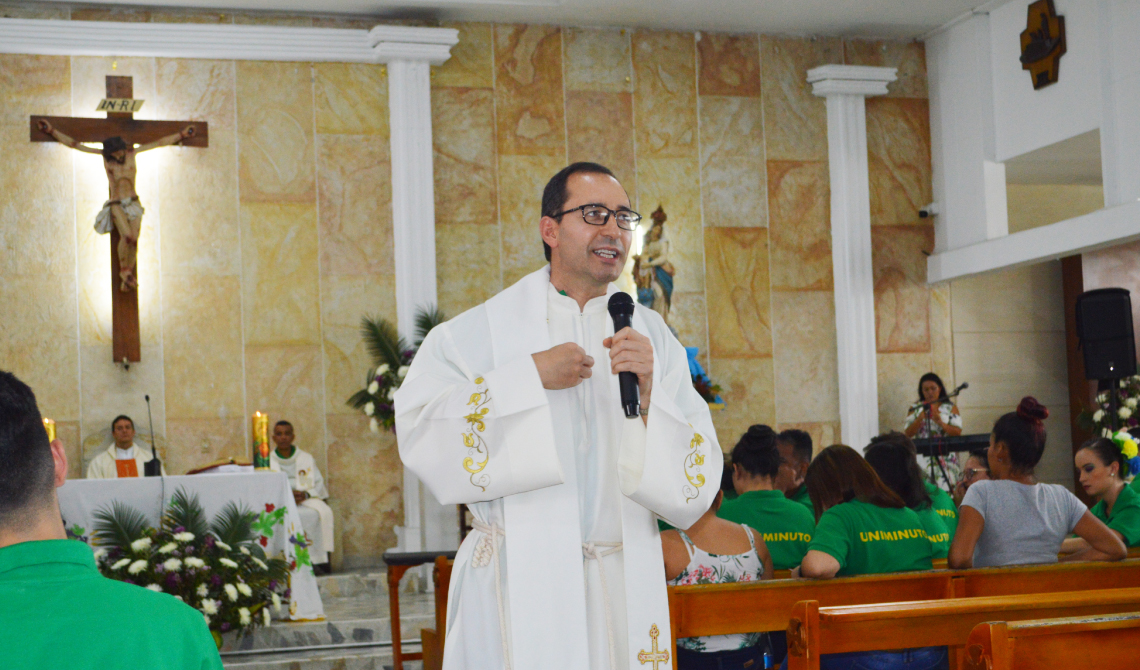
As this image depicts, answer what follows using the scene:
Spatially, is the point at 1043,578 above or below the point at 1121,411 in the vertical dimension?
below

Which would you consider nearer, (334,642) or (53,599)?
(53,599)

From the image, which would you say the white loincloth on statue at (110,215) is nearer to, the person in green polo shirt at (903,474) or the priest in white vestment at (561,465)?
the person in green polo shirt at (903,474)

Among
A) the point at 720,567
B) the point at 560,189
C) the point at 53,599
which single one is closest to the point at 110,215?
the point at 720,567

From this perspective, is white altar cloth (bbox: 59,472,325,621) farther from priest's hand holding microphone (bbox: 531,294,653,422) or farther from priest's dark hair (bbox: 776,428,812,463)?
priest's hand holding microphone (bbox: 531,294,653,422)

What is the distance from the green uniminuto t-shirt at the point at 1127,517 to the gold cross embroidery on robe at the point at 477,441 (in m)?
3.80

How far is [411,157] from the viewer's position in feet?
33.6

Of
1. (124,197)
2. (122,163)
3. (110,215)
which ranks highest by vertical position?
(122,163)

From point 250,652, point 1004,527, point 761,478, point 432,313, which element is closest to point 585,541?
point 761,478

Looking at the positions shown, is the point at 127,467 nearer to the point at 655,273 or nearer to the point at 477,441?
the point at 655,273

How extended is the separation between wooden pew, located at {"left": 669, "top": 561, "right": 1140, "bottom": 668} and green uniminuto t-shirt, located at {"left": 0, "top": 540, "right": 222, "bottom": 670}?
2.22m

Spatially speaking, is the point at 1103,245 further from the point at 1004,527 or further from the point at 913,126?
the point at 1004,527

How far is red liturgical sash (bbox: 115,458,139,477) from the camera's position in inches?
316

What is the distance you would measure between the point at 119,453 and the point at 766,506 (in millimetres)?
6726

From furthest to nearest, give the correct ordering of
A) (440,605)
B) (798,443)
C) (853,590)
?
(798,443) → (440,605) → (853,590)
